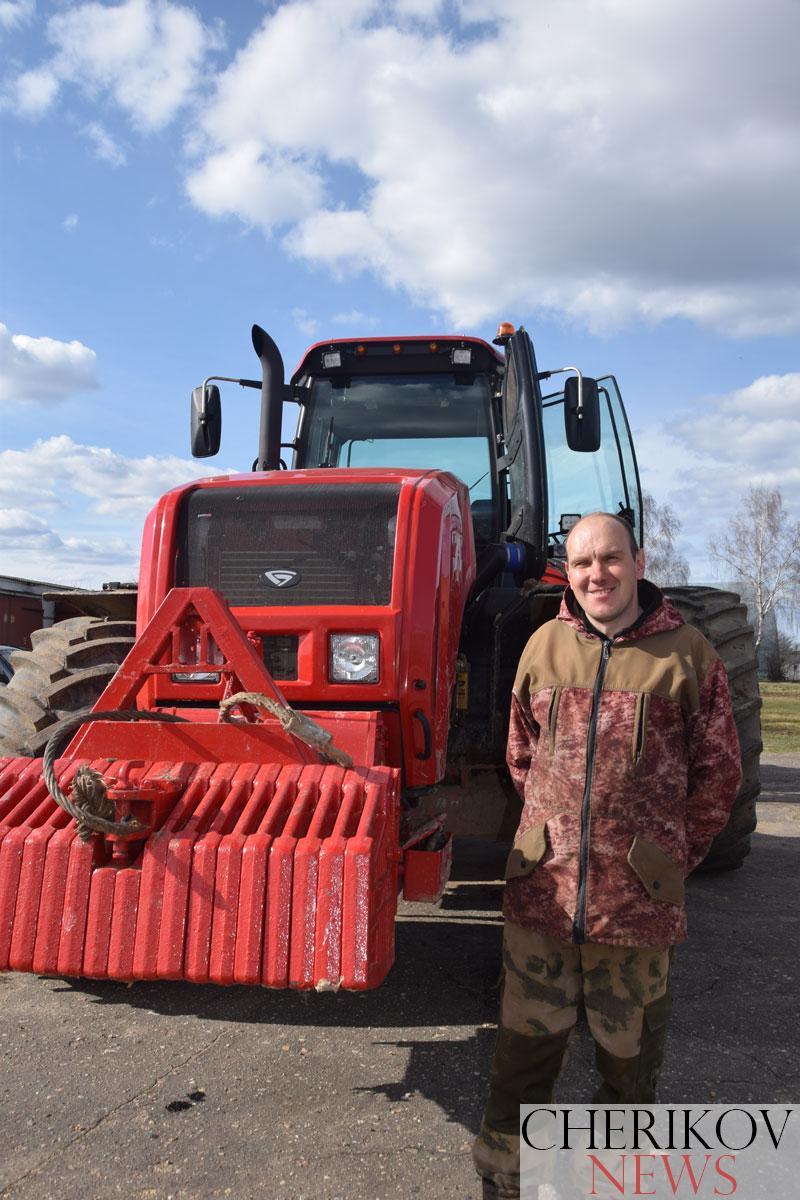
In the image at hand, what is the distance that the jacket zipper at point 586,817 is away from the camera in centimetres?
217

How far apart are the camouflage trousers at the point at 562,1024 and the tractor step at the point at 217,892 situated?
39 cm

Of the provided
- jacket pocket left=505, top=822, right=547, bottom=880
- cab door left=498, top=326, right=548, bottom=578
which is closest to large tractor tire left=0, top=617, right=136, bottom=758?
cab door left=498, top=326, right=548, bottom=578

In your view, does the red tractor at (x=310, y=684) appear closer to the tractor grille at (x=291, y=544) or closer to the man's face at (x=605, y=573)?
the tractor grille at (x=291, y=544)

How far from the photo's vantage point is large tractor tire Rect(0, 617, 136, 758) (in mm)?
4035

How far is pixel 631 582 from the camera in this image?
232cm

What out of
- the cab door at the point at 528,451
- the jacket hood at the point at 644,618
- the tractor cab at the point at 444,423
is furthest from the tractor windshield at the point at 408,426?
the jacket hood at the point at 644,618

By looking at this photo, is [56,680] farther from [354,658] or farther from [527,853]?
[527,853]

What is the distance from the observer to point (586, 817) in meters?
2.21

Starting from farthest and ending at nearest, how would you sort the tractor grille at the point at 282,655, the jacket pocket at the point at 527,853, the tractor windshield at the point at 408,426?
the tractor windshield at the point at 408,426, the tractor grille at the point at 282,655, the jacket pocket at the point at 527,853

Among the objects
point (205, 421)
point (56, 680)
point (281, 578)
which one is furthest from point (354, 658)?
point (205, 421)

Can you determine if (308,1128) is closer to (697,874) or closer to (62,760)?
(62,760)

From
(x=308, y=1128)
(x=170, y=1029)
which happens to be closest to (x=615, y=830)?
(x=308, y=1128)

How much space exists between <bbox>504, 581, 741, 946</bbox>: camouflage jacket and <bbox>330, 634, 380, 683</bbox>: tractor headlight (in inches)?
40.6

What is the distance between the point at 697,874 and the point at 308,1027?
9.91ft
